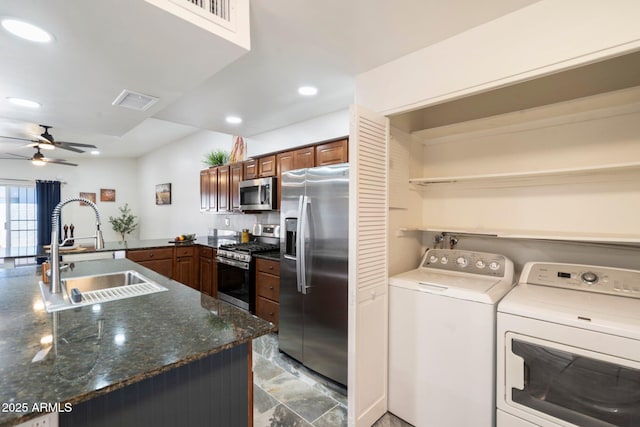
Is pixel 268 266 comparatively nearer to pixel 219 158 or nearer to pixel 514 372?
pixel 514 372

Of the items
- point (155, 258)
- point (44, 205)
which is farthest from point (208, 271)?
point (44, 205)

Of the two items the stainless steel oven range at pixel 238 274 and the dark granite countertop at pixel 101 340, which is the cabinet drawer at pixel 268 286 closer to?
the stainless steel oven range at pixel 238 274

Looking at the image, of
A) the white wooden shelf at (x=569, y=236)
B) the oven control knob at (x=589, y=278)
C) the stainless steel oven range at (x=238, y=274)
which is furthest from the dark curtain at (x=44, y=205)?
the oven control knob at (x=589, y=278)

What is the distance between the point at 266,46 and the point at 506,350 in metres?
2.25

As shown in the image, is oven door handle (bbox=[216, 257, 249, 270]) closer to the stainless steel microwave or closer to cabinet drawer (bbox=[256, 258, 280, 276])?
cabinet drawer (bbox=[256, 258, 280, 276])

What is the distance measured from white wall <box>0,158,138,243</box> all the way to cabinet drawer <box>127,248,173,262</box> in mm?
4399

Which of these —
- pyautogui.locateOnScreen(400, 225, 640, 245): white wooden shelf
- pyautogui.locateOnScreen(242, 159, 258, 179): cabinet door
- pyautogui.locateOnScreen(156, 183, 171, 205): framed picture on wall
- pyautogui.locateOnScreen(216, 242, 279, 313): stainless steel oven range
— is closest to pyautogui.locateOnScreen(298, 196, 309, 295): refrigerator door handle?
pyautogui.locateOnScreen(400, 225, 640, 245): white wooden shelf

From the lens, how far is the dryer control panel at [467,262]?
6.81ft

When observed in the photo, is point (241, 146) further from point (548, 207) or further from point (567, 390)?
point (567, 390)

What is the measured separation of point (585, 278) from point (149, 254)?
4.66 metres

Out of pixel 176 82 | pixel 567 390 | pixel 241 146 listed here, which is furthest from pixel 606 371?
pixel 241 146

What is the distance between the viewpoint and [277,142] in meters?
3.92

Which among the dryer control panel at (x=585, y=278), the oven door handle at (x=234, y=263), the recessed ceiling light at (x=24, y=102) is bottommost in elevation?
the oven door handle at (x=234, y=263)

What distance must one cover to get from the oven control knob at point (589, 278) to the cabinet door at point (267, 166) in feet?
9.92
